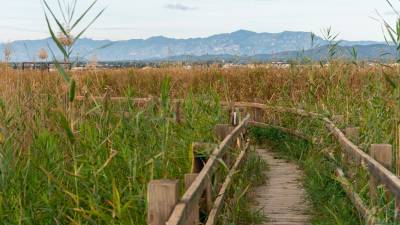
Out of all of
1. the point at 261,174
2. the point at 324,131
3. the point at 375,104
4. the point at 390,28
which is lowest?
the point at 261,174

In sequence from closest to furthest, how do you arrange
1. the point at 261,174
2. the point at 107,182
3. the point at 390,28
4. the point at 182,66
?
1. the point at 107,182
2. the point at 390,28
3. the point at 261,174
4. the point at 182,66

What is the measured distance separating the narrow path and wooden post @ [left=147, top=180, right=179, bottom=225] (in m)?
3.73

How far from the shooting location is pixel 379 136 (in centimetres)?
694

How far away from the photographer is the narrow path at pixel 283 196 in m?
7.36

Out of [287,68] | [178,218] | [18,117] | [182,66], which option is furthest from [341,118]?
[182,66]

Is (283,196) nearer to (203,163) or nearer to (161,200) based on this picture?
(203,163)

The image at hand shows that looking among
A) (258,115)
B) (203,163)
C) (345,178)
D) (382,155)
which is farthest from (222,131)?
(258,115)

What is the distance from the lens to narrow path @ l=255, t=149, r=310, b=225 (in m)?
7.36

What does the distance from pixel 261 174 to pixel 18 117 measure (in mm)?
4625

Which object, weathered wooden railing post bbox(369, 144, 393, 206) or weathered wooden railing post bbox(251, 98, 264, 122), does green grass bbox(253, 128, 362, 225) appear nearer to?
weathered wooden railing post bbox(369, 144, 393, 206)

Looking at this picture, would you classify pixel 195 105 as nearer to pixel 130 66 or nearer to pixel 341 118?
pixel 341 118

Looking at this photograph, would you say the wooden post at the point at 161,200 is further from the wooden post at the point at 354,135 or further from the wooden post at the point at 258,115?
the wooden post at the point at 258,115

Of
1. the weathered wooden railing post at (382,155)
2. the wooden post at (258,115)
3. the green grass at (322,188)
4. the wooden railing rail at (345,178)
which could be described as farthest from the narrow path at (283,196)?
the wooden post at (258,115)

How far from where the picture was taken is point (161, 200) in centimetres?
350
